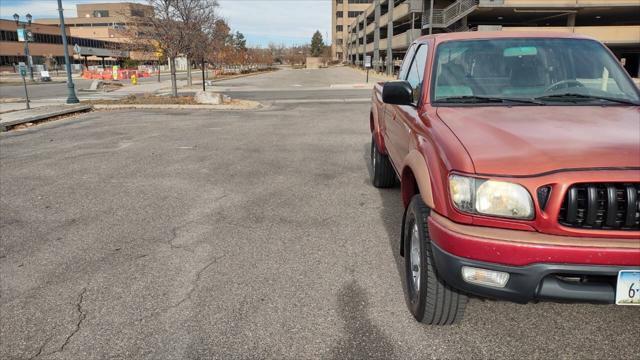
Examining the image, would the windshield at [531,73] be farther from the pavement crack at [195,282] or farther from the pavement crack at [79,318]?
the pavement crack at [79,318]

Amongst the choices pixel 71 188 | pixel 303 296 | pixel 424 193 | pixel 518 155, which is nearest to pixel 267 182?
pixel 71 188

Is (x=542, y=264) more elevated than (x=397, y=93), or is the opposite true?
(x=397, y=93)

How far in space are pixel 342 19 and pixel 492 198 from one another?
138 meters

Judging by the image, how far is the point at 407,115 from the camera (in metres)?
3.78

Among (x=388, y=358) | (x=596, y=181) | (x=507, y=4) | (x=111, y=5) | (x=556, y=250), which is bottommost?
(x=388, y=358)

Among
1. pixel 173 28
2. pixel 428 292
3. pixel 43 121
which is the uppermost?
pixel 173 28

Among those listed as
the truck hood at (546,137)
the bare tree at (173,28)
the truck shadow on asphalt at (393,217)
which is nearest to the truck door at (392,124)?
the truck shadow on asphalt at (393,217)

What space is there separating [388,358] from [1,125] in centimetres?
1322

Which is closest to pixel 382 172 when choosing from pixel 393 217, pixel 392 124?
pixel 393 217

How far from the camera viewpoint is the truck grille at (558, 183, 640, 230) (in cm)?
224

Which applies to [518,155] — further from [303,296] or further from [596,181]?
[303,296]

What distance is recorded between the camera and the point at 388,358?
2715 millimetres

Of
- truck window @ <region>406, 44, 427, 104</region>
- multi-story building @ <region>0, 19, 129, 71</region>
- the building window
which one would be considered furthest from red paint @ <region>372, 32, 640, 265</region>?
the building window

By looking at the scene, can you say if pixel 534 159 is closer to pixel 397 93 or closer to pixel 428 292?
pixel 428 292
